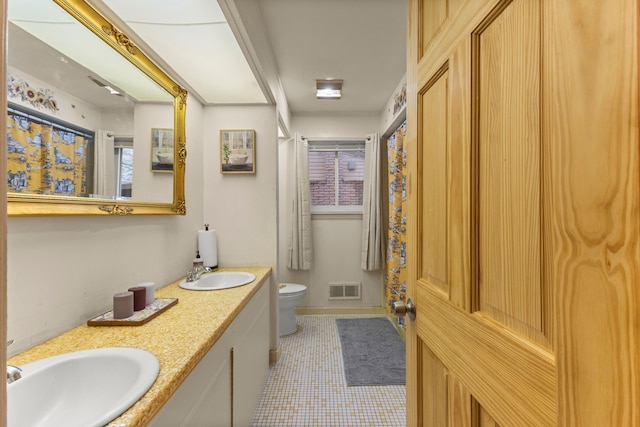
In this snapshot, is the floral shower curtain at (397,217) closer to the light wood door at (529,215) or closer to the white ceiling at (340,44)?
the white ceiling at (340,44)

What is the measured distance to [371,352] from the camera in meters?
2.35

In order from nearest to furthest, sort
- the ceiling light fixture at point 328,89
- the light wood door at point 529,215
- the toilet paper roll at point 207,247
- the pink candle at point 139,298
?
the light wood door at point 529,215 < the pink candle at point 139,298 < the toilet paper roll at point 207,247 < the ceiling light fixture at point 328,89

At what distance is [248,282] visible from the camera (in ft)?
5.36

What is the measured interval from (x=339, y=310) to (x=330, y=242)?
2.63 ft

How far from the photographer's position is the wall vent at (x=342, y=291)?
319cm

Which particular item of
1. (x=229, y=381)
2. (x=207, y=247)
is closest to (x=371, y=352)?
(x=229, y=381)

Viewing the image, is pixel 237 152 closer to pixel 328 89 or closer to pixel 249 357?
pixel 328 89

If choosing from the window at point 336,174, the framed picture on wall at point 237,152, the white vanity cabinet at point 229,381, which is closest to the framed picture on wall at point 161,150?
the framed picture on wall at point 237,152

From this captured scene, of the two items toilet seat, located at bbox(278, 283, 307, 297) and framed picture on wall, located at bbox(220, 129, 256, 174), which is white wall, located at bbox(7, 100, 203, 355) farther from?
toilet seat, located at bbox(278, 283, 307, 297)

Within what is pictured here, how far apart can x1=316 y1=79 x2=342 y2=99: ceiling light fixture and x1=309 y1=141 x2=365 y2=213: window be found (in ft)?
2.14

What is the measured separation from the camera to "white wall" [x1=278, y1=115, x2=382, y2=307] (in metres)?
3.18

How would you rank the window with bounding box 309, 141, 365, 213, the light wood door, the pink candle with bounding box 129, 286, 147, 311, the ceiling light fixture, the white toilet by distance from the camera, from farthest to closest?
the window with bounding box 309, 141, 365, 213 < the white toilet < the ceiling light fixture < the pink candle with bounding box 129, 286, 147, 311 < the light wood door

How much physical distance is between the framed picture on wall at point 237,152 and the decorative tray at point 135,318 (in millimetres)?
1217

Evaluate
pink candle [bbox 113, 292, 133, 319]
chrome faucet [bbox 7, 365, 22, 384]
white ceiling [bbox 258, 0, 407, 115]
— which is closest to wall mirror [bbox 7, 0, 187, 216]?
pink candle [bbox 113, 292, 133, 319]
